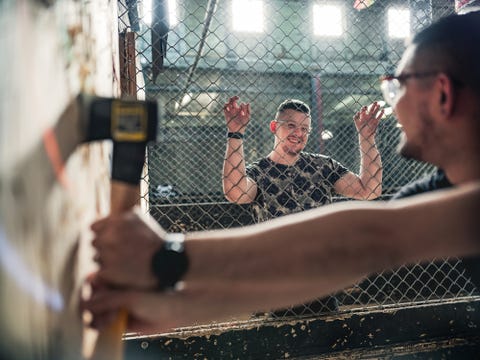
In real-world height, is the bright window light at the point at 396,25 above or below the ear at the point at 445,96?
above

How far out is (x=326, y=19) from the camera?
1152cm

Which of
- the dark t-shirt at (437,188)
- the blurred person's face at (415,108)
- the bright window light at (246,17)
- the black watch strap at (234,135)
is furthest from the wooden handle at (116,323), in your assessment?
the bright window light at (246,17)

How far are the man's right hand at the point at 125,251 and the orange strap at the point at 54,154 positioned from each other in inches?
4.7

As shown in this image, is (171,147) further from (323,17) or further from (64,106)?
(64,106)

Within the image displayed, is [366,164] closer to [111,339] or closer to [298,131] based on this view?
[298,131]

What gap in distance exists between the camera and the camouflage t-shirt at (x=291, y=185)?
2.51 m

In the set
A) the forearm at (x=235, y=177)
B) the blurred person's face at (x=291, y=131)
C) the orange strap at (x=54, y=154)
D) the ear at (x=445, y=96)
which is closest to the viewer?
the orange strap at (x=54, y=154)

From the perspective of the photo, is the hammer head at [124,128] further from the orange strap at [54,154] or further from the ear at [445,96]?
the ear at [445,96]

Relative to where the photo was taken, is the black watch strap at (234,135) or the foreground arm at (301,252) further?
the black watch strap at (234,135)

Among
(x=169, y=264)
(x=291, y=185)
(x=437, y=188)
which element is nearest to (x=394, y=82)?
(x=437, y=188)

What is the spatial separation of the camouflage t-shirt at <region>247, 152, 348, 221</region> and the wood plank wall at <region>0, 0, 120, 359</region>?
1709 mm

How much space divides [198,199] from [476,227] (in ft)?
12.2

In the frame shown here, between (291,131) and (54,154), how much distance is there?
2.14 meters

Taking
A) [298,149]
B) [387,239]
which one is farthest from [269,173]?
[387,239]
